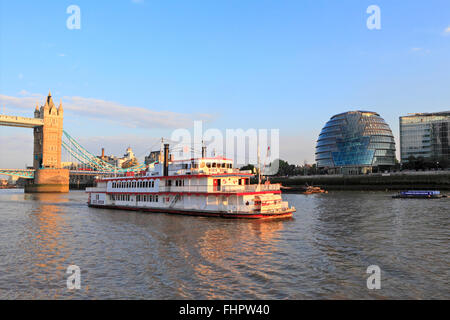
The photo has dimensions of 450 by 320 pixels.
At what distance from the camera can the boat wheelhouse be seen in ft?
134

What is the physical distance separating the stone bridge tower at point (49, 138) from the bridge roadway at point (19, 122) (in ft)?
8.84

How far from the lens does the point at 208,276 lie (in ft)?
62.8

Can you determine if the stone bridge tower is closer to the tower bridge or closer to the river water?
the tower bridge

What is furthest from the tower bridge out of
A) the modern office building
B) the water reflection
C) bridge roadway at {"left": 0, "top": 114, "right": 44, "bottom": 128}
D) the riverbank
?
the modern office building

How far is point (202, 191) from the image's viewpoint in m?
43.5

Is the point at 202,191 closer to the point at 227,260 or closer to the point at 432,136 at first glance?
the point at 227,260

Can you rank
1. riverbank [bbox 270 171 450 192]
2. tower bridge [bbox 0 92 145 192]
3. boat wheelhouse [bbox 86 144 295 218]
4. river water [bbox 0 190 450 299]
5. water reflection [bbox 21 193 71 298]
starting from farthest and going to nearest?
tower bridge [bbox 0 92 145 192], riverbank [bbox 270 171 450 192], boat wheelhouse [bbox 86 144 295 218], water reflection [bbox 21 193 71 298], river water [bbox 0 190 450 299]

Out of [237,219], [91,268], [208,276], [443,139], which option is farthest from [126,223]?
[443,139]

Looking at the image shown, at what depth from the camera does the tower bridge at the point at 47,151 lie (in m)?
145

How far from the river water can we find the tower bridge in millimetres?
115132

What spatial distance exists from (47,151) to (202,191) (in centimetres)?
13548

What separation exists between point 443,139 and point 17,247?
205 metres
